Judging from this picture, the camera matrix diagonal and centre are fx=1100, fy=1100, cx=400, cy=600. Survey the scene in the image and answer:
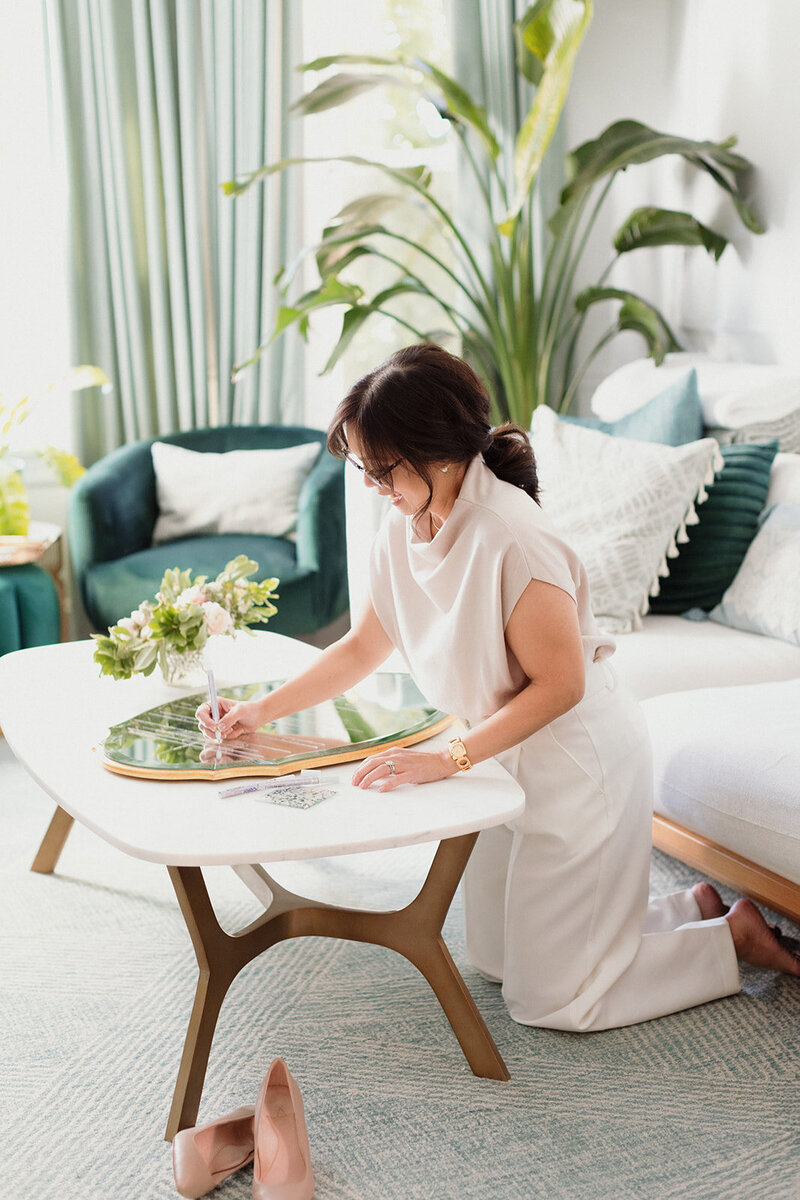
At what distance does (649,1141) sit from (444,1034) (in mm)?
369

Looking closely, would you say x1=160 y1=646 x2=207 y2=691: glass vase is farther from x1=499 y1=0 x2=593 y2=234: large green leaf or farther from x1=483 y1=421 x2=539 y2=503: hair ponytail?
x1=499 y1=0 x2=593 y2=234: large green leaf

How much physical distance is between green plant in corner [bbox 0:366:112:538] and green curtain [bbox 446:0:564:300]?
1.47 m

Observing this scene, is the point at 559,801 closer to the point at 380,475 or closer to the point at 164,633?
the point at 380,475

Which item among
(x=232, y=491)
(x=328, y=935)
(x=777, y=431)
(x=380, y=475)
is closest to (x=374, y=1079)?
(x=328, y=935)

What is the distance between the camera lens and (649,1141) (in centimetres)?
146

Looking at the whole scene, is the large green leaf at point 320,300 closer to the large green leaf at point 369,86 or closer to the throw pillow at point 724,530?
the large green leaf at point 369,86

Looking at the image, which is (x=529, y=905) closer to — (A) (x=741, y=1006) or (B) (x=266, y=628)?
(A) (x=741, y=1006)

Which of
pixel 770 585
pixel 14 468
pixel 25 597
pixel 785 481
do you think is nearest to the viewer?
pixel 770 585

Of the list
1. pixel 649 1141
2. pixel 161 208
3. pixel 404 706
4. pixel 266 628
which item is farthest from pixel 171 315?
pixel 649 1141

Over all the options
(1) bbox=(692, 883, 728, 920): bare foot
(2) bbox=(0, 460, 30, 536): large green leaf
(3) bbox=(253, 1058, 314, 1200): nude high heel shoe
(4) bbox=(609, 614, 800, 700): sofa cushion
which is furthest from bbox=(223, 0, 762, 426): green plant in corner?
(3) bbox=(253, 1058, 314, 1200): nude high heel shoe

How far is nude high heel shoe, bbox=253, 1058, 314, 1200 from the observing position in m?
1.35

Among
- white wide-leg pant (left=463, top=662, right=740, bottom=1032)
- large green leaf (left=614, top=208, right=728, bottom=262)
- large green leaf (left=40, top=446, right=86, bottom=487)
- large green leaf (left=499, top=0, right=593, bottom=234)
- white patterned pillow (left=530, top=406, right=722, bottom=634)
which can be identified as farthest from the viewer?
large green leaf (left=40, top=446, right=86, bottom=487)

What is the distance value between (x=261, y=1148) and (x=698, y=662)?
4.31 feet

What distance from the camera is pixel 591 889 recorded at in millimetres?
1651
